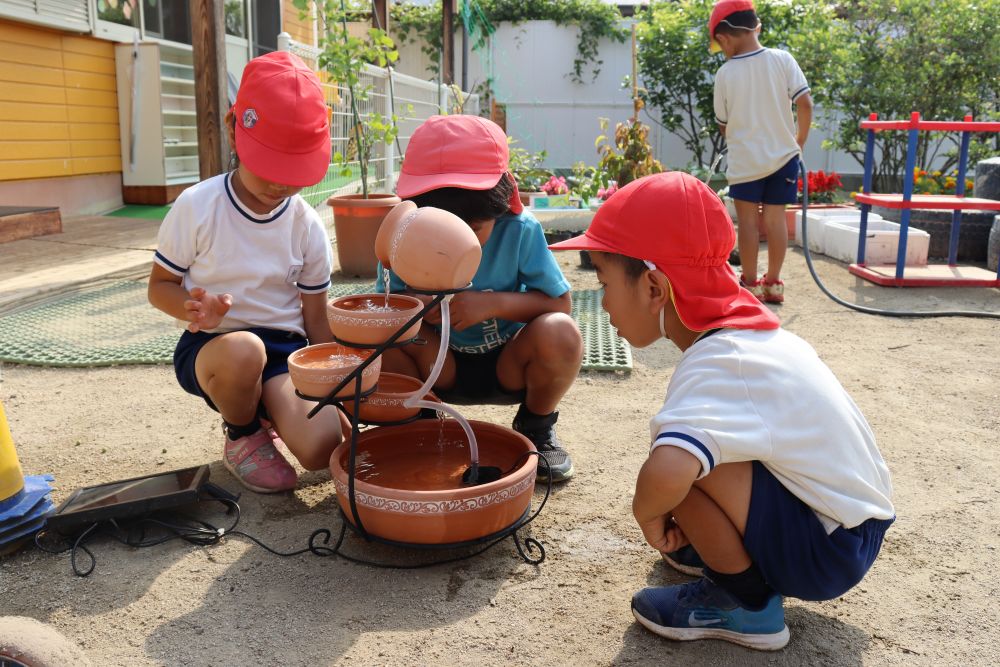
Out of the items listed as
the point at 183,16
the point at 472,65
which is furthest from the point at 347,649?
the point at 472,65

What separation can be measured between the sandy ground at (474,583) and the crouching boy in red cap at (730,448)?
12 cm

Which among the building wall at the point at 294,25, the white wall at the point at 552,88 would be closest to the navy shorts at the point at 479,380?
the building wall at the point at 294,25

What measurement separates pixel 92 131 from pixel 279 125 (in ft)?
19.2

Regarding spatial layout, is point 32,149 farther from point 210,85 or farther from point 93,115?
point 210,85

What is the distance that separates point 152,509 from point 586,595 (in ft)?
3.27

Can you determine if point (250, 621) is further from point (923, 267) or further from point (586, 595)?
point (923, 267)

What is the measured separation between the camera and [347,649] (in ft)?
5.10

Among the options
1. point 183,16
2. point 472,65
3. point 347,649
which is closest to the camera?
point 347,649

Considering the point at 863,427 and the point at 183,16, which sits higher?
the point at 183,16

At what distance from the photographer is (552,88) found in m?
14.1

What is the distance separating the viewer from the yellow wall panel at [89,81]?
6.69 m

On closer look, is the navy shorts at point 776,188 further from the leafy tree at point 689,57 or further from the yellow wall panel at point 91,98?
the leafy tree at point 689,57

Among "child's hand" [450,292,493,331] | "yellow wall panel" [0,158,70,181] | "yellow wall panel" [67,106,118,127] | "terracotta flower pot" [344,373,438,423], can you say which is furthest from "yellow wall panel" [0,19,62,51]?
"terracotta flower pot" [344,373,438,423]

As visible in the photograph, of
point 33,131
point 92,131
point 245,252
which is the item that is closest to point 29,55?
point 33,131
